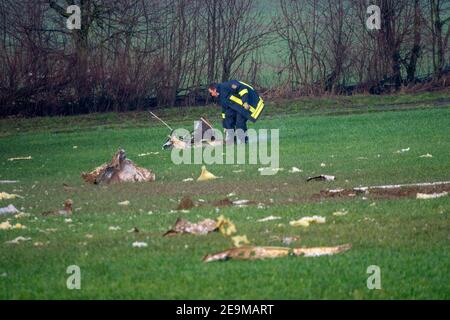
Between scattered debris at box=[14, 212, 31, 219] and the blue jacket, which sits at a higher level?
the blue jacket

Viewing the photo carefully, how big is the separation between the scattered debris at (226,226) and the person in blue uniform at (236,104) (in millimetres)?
13702

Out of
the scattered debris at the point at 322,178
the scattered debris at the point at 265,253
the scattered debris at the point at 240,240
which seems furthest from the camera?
the scattered debris at the point at 322,178

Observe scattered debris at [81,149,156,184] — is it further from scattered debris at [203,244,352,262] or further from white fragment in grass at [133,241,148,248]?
scattered debris at [203,244,352,262]

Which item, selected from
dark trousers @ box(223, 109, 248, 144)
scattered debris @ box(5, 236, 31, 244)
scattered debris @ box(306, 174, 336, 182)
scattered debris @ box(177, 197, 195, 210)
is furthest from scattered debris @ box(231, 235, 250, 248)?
dark trousers @ box(223, 109, 248, 144)

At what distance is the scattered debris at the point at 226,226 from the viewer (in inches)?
460

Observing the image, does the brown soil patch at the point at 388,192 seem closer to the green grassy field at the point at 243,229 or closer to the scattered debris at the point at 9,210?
the green grassy field at the point at 243,229

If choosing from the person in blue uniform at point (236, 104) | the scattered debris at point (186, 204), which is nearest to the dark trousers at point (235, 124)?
the person in blue uniform at point (236, 104)

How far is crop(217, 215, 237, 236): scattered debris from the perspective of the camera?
1170 cm

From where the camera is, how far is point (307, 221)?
1236 cm

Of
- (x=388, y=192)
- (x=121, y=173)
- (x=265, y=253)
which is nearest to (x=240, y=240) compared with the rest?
(x=265, y=253)

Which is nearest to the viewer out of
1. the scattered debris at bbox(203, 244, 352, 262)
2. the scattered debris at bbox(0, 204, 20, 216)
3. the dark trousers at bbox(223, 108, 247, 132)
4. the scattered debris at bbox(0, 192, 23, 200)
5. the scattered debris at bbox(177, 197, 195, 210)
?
the scattered debris at bbox(203, 244, 352, 262)

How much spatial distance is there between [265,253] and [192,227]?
1700 millimetres

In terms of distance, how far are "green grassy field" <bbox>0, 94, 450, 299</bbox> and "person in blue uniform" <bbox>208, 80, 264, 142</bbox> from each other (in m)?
1.37
